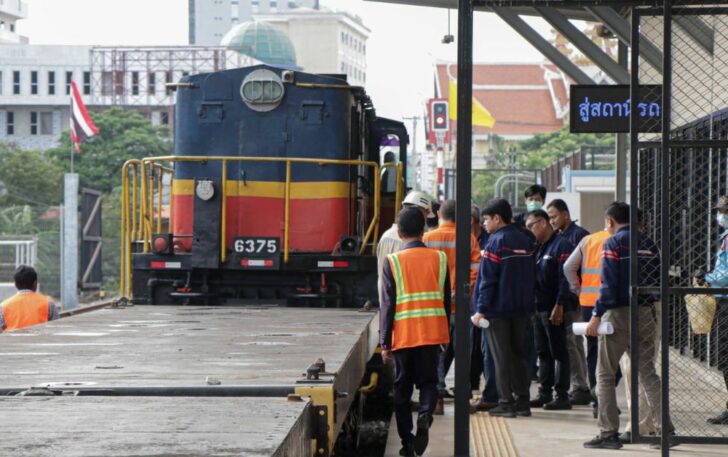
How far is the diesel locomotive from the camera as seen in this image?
1305 centimetres

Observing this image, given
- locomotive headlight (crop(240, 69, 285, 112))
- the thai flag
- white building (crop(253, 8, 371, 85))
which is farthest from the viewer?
white building (crop(253, 8, 371, 85))

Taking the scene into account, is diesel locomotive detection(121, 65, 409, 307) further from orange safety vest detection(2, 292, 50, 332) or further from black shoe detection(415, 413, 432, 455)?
black shoe detection(415, 413, 432, 455)

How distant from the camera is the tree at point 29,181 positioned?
2963 inches

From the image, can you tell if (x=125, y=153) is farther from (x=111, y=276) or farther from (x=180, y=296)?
(x=180, y=296)

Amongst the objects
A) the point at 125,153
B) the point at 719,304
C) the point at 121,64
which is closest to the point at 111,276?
the point at 719,304

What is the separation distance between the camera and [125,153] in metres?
84.1

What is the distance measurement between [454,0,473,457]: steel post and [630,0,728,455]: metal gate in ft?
3.80

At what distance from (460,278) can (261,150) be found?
5.73 meters

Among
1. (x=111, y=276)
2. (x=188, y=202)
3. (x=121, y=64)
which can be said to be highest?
(x=121, y=64)

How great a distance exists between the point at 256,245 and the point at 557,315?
3333 mm

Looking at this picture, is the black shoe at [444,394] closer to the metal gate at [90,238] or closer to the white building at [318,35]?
the metal gate at [90,238]

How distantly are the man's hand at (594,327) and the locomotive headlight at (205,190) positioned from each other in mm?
5387

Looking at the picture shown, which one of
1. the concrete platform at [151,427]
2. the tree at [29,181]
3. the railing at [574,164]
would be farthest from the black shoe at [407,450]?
the tree at [29,181]

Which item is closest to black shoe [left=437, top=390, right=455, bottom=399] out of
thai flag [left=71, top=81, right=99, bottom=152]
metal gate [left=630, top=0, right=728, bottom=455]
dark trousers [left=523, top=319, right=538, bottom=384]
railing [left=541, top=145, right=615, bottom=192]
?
dark trousers [left=523, top=319, right=538, bottom=384]
